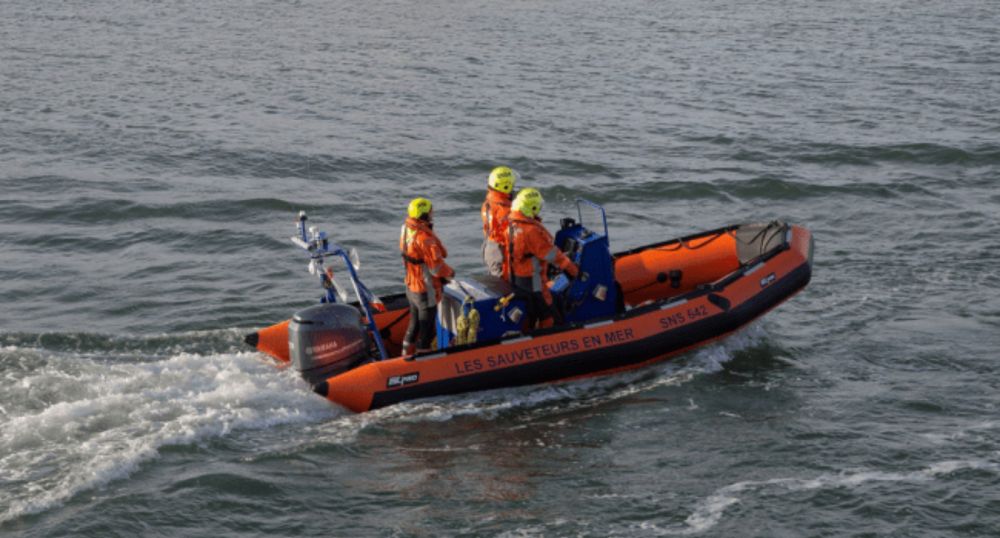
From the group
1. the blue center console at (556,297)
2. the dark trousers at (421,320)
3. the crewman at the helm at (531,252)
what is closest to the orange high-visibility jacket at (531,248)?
the crewman at the helm at (531,252)

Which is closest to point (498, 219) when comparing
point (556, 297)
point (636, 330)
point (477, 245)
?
point (556, 297)

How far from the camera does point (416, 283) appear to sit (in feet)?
34.1

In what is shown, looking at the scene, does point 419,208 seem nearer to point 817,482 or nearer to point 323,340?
point 323,340

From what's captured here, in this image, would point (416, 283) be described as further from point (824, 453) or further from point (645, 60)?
point (645, 60)

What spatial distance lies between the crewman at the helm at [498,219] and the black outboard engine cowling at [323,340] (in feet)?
4.51

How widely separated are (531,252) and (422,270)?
0.96 m

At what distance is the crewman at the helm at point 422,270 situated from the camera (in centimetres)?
1020

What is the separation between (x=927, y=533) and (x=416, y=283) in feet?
14.4

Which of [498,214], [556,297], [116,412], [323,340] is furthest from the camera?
[556,297]

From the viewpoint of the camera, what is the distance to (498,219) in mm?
11156

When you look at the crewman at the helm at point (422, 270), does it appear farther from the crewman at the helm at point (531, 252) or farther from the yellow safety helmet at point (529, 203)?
the yellow safety helmet at point (529, 203)

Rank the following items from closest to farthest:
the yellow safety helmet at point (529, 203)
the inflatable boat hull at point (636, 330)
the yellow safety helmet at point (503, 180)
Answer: the inflatable boat hull at point (636, 330), the yellow safety helmet at point (529, 203), the yellow safety helmet at point (503, 180)

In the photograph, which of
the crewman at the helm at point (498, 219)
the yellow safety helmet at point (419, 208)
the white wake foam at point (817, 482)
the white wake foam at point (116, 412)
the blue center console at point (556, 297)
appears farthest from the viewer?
the crewman at the helm at point (498, 219)

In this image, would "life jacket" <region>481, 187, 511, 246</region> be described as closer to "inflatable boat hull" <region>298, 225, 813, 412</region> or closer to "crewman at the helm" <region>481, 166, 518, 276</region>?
"crewman at the helm" <region>481, 166, 518, 276</region>
